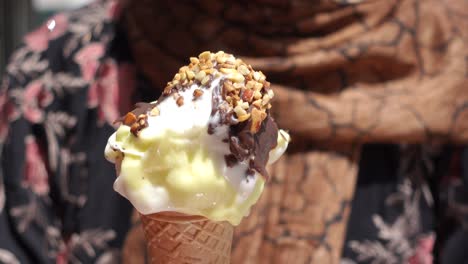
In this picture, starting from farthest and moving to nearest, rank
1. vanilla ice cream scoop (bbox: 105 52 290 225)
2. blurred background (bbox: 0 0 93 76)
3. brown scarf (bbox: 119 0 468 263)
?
→ blurred background (bbox: 0 0 93 76) → brown scarf (bbox: 119 0 468 263) → vanilla ice cream scoop (bbox: 105 52 290 225)

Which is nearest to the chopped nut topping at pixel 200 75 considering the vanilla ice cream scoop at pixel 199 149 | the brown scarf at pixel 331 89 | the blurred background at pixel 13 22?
the vanilla ice cream scoop at pixel 199 149

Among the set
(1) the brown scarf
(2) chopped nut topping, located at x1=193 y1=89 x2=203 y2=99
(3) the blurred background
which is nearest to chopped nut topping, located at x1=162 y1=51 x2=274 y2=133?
(2) chopped nut topping, located at x1=193 y1=89 x2=203 y2=99

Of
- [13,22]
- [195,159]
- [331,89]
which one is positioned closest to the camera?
[195,159]

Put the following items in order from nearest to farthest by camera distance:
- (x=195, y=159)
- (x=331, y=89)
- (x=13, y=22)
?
(x=195, y=159)
(x=331, y=89)
(x=13, y=22)

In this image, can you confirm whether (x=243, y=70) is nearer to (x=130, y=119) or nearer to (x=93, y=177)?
(x=130, y=119)

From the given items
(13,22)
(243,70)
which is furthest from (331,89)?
(13,22)

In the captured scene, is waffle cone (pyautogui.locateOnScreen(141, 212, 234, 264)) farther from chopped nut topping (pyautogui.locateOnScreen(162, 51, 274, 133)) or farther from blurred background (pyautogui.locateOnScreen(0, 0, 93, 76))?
blurred background (pyautogui.locateOnScreen(0, 0, 93, 76))

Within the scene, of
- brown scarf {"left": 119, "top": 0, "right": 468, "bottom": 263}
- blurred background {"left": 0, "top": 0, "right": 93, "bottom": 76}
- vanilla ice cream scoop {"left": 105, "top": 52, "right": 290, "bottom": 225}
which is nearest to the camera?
vanilla ice cream scoop {"left": 105, "top": 52, "right": 290, "bottom": 225}

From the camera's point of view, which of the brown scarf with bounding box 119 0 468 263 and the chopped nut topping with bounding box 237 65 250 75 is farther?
the brown scarf with bounding box 119 0 468 263
